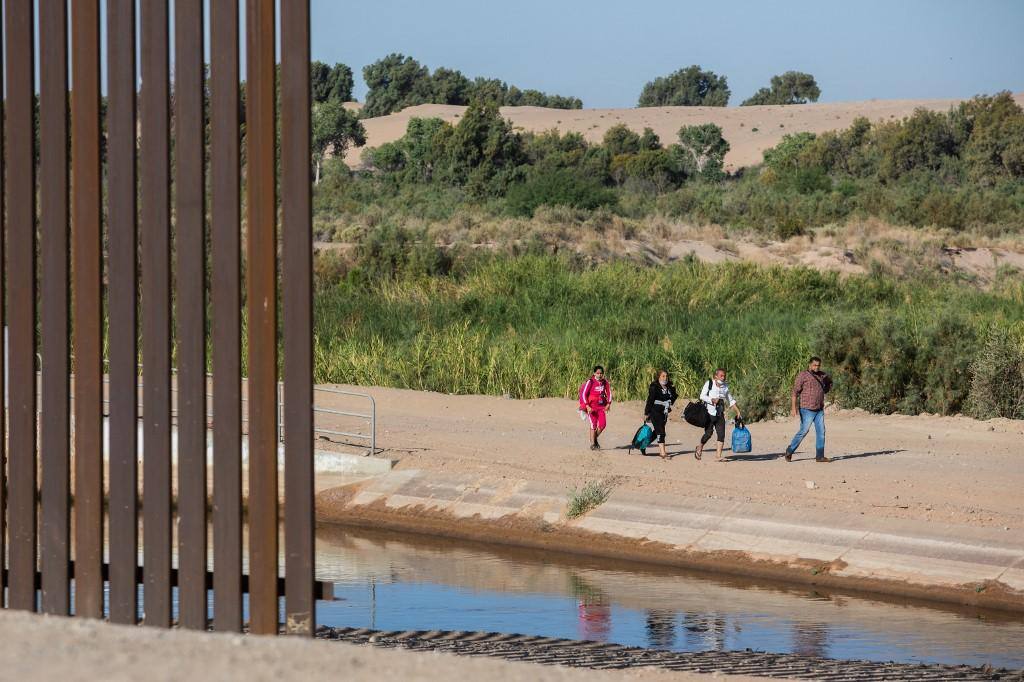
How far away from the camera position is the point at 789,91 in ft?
465

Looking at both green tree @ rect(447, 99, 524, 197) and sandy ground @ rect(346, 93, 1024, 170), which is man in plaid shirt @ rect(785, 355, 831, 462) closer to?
green tree @ rect(447, 99, 524, 197)

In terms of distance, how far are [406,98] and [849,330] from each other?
4500 inches

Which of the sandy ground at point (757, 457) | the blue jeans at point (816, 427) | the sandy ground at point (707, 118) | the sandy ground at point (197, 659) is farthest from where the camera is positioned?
the sandy ground at point (707, 118)

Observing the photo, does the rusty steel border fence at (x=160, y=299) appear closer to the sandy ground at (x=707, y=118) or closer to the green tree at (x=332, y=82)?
the sandy ground at (x=707, y=118)

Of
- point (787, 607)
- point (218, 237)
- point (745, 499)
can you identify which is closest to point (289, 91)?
point (218, 237)

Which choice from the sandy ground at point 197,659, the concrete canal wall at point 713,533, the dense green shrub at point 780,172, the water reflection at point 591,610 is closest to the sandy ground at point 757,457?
the concrete canal wall at point 713,533

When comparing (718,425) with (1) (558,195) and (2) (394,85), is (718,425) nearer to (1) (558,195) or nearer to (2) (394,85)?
(1) (558,195)

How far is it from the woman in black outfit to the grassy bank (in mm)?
5627

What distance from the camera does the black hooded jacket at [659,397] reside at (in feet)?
66.3

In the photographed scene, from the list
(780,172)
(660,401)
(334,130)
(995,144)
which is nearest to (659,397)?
(660,401)

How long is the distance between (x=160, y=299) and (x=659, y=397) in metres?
13.3

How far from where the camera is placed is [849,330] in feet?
89.0

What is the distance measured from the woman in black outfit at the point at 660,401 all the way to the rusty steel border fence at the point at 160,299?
41.5ft

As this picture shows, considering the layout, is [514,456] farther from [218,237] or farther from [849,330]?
[218,237]
